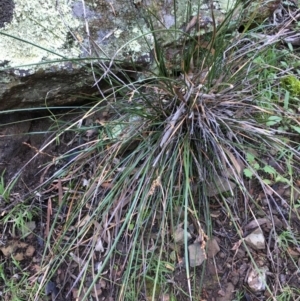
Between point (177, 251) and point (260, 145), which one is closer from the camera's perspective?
point (177, 251)

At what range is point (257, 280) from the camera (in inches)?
55.1

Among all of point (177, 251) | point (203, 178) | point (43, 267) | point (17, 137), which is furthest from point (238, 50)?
point (43, 267)

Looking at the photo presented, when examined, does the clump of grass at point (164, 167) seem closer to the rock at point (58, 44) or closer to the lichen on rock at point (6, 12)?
the rock at point (58, 44)

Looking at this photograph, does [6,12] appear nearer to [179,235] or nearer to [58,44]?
[58,44]

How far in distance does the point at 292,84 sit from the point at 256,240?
654 millimetres

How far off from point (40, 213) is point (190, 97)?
2.29 feet

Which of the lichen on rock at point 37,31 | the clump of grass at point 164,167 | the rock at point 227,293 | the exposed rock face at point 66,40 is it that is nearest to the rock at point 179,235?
the clump of grass at point 164,167

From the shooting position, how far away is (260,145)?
1539 millimetres

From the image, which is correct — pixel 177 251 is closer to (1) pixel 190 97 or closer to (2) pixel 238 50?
(1) pixel 190 97

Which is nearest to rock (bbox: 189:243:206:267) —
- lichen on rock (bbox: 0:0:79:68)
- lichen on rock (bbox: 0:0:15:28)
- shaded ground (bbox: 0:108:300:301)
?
shaded ground (bbox: 0:108:300:301)

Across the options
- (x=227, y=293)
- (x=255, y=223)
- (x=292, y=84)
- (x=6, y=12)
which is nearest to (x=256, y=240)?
(x=255, y=223)

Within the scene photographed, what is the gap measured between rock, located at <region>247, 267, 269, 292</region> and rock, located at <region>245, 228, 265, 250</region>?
0.07m

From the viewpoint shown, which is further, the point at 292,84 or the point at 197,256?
the point at 292,84

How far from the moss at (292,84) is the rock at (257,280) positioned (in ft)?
2.34
